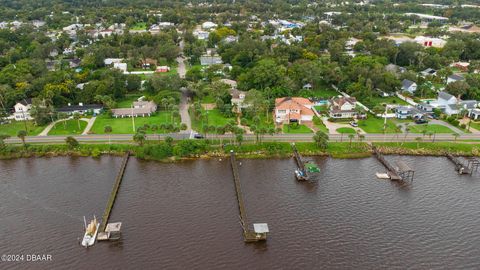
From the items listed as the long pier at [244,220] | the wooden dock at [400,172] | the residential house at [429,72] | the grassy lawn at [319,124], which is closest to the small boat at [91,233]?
the long pier at [244,220]

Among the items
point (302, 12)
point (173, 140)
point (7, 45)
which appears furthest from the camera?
point (302, 12)

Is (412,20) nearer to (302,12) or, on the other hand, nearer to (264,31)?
(302,12)

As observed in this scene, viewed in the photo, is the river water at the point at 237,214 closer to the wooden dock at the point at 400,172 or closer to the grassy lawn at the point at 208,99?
the wooden dock at the point at 400,172

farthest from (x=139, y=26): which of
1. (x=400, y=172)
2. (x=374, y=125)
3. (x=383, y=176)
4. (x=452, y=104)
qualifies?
(x=400, y=172)

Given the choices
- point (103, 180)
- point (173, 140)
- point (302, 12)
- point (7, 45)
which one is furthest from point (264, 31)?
point (103, 180)

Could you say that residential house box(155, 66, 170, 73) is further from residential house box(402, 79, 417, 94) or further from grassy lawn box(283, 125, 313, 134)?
residential house box(402, 79, 417, 94)

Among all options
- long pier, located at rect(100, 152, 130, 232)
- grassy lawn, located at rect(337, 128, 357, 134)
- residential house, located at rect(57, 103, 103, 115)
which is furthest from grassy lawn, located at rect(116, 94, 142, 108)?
grassy lawn, located at rect(337, 128, 357, 134)
